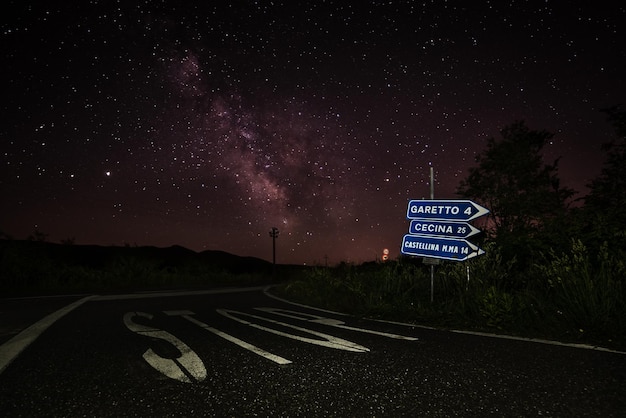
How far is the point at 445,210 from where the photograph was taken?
7758mm

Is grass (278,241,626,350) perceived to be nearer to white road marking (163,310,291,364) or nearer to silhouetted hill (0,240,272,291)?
white road marking (163,310,291,364)

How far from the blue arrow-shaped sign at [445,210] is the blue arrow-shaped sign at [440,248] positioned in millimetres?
451

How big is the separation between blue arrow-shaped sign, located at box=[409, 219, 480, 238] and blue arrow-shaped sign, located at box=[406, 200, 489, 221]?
0.34 feet

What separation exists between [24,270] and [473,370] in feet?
68.4

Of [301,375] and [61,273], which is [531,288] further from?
[61,273]

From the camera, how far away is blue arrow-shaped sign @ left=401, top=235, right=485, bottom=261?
712 centimetres

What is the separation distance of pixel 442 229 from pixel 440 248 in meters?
0.43

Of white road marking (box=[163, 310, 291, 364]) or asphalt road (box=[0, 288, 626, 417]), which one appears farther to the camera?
white road marking (box=[163, 310, 291, 364])

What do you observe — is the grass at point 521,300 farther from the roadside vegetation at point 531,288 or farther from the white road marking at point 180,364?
the white road marking at point 180,364

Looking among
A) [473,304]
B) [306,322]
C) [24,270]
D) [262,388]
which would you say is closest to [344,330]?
[306,322]

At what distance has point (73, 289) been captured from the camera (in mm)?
16578

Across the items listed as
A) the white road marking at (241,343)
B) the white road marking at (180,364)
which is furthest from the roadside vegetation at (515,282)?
the white road marking at (180,364)

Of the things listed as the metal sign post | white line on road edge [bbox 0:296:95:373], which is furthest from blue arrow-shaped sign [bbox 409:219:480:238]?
white line on road edge [bbox 0:296:95:373]

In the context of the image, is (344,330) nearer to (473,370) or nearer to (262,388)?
(473,370)
